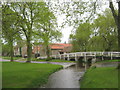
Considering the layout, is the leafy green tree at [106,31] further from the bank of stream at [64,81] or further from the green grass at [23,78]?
the green grass at [23,78]

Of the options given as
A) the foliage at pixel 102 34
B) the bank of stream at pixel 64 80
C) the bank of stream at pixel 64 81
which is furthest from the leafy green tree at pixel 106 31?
the bank of stream at pixel 64 81

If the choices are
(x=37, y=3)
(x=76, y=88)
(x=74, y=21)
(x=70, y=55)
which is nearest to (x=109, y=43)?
(x=70, y=55)

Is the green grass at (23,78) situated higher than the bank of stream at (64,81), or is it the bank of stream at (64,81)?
the green grass at (23,78)

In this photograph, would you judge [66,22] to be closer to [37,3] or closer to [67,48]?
[37,3]

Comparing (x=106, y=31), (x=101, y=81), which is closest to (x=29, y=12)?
(x=101, y=81)

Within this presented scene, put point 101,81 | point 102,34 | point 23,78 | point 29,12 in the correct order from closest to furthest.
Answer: point 101,81, point 23,78, point 29,12, point 102,34

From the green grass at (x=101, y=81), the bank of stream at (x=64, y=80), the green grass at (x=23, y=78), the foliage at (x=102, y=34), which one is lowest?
the bank of stream at (x=64, y=80)

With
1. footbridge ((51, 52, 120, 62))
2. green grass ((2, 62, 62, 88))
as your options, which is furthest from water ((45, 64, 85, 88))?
footbridge ((51, 52, 120, 62))

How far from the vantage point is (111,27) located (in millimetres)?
34812

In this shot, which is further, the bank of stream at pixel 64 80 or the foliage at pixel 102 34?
the foliage at pixel 102 34

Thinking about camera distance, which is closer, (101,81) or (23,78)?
(101,81)

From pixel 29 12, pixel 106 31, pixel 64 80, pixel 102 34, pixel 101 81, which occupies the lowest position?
pixel 64 80

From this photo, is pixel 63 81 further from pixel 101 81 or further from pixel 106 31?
pixel 106 31

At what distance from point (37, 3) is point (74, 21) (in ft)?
34.5
